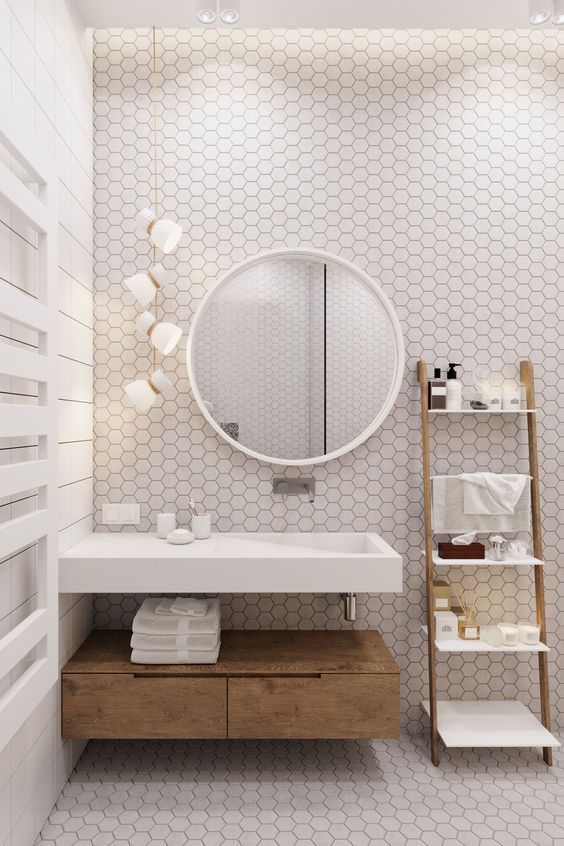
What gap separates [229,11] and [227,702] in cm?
253

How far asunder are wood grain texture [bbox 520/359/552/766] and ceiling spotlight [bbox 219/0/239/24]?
1778mm

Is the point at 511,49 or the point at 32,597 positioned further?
the point at 511,49

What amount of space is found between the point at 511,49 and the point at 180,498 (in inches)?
97.2

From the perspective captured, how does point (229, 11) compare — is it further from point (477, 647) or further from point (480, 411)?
point (477, 647)

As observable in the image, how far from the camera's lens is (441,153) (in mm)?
2592

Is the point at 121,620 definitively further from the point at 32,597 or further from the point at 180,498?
the point at 32,597

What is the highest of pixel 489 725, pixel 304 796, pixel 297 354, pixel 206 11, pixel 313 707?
pixel 206 11

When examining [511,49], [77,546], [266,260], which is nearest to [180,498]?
[77,546]

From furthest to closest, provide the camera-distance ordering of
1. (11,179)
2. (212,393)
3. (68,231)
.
Result: (212,393) < (68,231) < (11,179)

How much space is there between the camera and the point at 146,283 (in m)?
2.34

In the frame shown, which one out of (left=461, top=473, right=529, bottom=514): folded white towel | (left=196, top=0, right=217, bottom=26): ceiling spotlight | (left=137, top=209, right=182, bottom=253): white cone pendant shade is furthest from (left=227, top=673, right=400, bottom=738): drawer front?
(left=196, top=0, right=217, bottom=26): ceiling spotlight

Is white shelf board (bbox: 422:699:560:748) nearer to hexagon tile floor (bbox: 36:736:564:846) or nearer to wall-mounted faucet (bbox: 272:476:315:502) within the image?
hexagon tile floor (bbox: 36:736:564:846)

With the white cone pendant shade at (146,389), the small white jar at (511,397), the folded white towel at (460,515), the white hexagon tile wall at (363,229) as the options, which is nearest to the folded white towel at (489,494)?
the folded white towel at (460,515)

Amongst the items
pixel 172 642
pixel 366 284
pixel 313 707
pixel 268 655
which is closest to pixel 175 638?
Result: pixel 172 642
